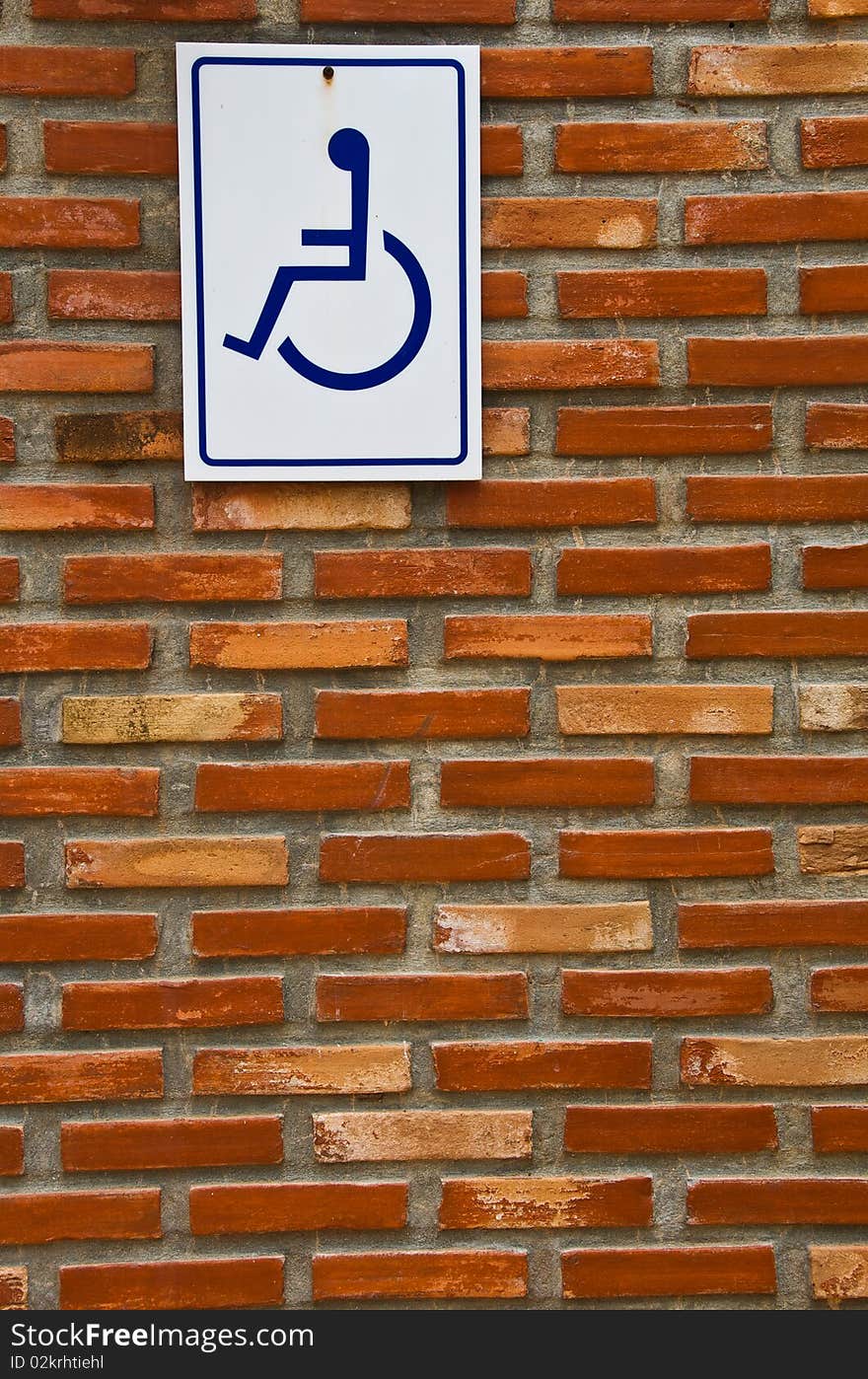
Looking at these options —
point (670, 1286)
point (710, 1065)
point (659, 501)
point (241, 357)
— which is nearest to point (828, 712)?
point (659, 501)

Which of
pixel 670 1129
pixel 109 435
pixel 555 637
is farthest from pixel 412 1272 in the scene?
pixel 109 435

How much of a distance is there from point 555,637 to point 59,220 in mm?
1020

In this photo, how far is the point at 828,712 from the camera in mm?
1972

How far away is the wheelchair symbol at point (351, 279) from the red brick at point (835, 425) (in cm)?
64

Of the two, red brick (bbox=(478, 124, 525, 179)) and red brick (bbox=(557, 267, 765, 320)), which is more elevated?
red brick (bbox=(478, 124, 525, 179))

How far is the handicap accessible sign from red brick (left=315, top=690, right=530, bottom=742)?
1.16ft

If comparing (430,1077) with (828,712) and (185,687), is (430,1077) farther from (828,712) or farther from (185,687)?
(828,712)

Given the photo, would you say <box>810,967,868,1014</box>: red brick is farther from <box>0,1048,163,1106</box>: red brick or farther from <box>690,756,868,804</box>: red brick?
<box>0,1048,163,1106</box>: red brick

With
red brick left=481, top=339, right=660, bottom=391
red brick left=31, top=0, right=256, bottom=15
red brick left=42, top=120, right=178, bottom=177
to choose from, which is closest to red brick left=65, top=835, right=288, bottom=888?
red brick left=481, top=339, right=660, bottom=391

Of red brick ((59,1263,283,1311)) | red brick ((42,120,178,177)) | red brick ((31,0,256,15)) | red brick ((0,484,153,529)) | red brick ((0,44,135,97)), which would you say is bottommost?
red brick ((59,1263,283,1311))

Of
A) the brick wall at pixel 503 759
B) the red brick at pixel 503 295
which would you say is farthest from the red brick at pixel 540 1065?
the red brick at pixel 503 295

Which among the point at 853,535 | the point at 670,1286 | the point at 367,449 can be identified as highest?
the point at 367,449

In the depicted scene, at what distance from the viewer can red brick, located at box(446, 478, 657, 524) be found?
Result: 76.8 inches

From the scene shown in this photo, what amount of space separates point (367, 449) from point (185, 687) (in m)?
0.48
